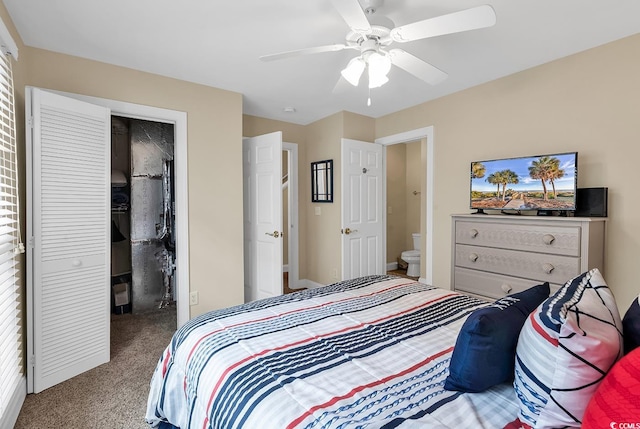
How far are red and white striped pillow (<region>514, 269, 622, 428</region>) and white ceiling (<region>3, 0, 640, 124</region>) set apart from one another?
1.76 metres

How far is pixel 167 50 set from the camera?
237 centimetres

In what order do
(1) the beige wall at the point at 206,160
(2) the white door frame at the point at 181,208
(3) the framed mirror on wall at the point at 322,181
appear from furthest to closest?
(3) the framed mirror on wall at the point at 322,181 → (2) the white door frame at the point at 181,208 → (1) the beige wall at the point at 206,160

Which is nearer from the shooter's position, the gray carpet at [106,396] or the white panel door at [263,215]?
the gray carpet at [106,396]

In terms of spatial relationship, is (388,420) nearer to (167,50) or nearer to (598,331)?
(598,331)

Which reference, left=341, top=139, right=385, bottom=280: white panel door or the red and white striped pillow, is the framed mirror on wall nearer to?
left=341, top=139, right=385, bottom=280: white panel door

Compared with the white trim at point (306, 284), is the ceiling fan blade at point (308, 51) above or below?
above

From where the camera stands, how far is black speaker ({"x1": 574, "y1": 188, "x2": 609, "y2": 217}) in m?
2.26

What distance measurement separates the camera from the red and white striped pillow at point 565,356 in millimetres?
700

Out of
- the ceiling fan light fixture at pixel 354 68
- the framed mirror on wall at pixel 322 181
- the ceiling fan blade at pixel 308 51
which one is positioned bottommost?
the framed mirror on wall at pixel 322 181

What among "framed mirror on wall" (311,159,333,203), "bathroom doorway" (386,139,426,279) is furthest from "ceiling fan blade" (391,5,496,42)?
"bathroom doorway" (386,139,426,279)

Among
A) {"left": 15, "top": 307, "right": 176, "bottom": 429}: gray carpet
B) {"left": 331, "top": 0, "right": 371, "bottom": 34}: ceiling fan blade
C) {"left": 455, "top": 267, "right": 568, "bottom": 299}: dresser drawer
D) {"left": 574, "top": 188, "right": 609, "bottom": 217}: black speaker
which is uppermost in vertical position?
{"left": 331, "top": 0, "right": 371, "bottom": 34}: ceiling fan blade

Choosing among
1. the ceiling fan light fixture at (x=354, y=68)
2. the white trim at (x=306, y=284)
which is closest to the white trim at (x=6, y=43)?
the ceiling fan light fixture at (x=354, y=68)

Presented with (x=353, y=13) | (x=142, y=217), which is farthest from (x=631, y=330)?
(x=142, y=217)

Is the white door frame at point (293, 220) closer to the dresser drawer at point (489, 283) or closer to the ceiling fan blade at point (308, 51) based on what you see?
the dresser drawer at point (489, 283)
